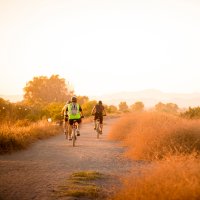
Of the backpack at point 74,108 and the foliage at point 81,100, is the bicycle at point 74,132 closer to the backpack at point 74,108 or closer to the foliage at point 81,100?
the backpack at point 74,108

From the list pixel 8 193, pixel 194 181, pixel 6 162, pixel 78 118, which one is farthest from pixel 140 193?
pixel 78 118

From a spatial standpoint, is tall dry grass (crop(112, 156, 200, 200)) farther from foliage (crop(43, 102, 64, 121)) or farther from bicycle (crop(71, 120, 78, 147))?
foliage (crop(43, 102, 64, 121))

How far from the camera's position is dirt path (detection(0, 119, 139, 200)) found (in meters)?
8.20

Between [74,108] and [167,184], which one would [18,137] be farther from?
[167,184]

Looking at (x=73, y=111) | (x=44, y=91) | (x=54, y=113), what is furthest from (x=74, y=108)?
(x=44, y=91)

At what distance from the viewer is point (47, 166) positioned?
11305 millimetres

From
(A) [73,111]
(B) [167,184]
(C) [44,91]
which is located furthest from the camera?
(C) [44,91]

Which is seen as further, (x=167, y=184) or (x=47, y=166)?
(x=47, y=166)

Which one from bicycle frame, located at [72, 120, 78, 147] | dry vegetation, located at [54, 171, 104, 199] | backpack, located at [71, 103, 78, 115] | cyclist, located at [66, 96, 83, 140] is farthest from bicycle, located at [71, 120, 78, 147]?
dry vegetation, located at [54, 171, 104, 199]

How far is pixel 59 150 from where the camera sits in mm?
15664

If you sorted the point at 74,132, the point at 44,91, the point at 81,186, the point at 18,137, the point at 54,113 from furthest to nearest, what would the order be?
the point at 44,91 → the point at 54,113 → the point at 74,132 → the point at 18,137 → the point at 81,186

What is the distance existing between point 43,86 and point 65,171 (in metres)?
63.9

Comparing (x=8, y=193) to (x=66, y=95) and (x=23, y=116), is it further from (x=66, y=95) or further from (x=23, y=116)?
(x=66, y=95)

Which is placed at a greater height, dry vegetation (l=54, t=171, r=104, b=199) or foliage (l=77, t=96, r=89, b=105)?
foliage (l=77, t=96, r=89, b=105)
